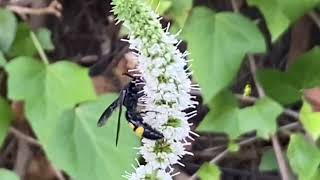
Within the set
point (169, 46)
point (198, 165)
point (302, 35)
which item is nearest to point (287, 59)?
point (302, 35)

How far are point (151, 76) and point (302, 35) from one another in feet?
3.38

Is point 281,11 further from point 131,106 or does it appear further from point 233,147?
point 131,106

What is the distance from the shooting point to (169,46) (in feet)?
2.11

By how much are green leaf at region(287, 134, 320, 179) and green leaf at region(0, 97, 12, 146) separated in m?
0.44

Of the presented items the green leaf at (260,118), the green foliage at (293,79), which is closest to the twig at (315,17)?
the green foliage at (293,79)

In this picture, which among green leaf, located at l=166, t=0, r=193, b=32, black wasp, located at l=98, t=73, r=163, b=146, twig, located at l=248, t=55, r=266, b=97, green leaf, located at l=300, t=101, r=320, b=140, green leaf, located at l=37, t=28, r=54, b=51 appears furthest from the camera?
green leaf, located at l=37, t=28, r=54, b=51

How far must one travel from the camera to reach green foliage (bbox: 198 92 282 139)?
1345 millimetres

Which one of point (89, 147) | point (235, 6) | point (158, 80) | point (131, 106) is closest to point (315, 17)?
point (235, 6)

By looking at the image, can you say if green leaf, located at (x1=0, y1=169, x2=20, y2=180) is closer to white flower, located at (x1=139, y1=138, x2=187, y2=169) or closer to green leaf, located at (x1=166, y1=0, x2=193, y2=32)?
green leaf, located at (x1=166, y1=0, x2=193, y2=32)

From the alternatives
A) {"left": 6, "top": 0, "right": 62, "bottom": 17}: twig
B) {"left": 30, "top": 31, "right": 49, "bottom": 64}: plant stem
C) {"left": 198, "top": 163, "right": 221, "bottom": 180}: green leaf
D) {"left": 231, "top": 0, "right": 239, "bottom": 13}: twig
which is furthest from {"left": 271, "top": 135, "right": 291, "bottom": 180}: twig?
{"left": 6, "top": 0, "right": 62, "bottom": 17}: twig

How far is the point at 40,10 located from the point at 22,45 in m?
0.19

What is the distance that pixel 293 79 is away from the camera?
1450mm

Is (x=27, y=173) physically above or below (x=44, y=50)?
below

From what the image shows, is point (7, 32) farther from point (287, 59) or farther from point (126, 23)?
point (126, 23)
